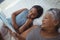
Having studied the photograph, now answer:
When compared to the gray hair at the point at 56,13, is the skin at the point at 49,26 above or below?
below

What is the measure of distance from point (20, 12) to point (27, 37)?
0.65 ft

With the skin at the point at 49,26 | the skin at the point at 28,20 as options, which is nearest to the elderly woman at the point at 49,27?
the skin at the point at 49,26

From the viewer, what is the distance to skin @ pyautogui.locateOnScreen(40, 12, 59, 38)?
96 centimetres

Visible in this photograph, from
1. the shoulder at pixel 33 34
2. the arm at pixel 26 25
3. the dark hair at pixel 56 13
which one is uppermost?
the dark hair at pixel 56 13

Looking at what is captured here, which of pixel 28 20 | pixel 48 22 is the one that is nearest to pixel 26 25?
pixel 28 20

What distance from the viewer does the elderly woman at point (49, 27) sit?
0.96 metres

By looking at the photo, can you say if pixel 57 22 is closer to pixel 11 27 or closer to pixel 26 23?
pixel 26 23

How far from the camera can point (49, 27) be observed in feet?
3.18

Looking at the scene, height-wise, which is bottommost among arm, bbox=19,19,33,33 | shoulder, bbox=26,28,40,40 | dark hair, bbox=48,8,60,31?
shoulder, bbox=26,28,40,40

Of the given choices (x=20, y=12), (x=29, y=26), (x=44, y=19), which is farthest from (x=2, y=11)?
(x=44, y=19)

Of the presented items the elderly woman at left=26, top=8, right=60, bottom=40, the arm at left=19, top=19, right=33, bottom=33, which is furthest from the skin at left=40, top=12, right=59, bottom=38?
the arm at left=19, top=19, right=33, bottom=33

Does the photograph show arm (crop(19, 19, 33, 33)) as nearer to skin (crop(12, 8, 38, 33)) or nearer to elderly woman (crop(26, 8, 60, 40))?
skin (crop(12, 8, 38, 33))

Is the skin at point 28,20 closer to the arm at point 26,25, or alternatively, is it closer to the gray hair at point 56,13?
the arm at point 26,25

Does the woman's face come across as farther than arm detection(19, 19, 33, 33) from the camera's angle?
No
